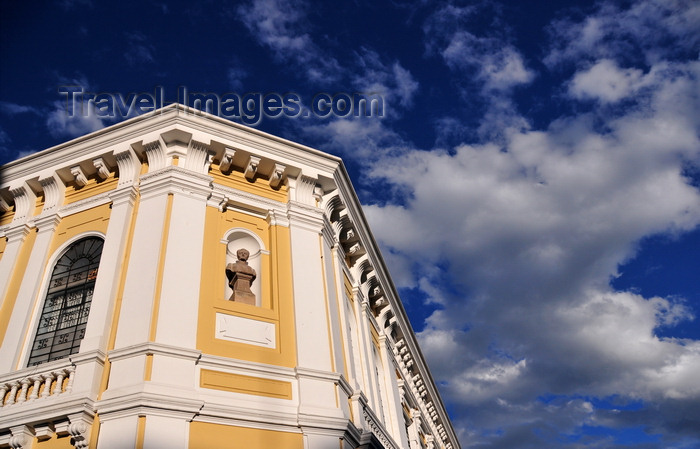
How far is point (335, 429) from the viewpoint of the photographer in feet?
31.0

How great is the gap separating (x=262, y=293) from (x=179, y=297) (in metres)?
1.79

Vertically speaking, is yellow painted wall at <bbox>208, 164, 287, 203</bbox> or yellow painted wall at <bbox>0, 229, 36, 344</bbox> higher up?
yellow painted wall at <bbox>208, 164, 287, 203</bbox>

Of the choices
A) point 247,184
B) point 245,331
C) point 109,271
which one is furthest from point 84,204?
point 245,331

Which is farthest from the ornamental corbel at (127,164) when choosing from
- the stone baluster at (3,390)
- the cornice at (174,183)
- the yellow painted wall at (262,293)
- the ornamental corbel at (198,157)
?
the stone baluster at (3,390)

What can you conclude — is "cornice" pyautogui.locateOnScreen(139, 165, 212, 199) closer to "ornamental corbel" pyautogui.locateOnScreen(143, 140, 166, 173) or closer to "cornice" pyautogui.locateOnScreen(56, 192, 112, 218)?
"ornamental corbel" pyautogui.locateOnScreen(143, 140, 166, 173)

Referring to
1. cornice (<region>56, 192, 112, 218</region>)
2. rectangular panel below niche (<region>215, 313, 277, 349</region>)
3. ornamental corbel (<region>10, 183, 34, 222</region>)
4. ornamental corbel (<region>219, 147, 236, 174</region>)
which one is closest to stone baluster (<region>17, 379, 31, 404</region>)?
rectangular panel below niche (<region>215, 313, 277, 349</region>)

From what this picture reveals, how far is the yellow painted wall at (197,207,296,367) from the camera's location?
9.80 metres

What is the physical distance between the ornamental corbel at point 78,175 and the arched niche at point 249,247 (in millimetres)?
3495

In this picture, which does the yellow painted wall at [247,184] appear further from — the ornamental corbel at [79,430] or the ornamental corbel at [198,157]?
the ornamental corbel at [79,430]

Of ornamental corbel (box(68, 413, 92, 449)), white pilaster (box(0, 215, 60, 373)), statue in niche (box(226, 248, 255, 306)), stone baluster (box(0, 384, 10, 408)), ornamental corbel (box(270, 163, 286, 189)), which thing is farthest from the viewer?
ornamental corbel (box(270, 163, 286, 189))

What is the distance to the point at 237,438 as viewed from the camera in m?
8.87

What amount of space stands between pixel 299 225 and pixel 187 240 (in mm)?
2492

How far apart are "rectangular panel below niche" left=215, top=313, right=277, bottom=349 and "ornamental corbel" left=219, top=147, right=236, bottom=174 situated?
349cm

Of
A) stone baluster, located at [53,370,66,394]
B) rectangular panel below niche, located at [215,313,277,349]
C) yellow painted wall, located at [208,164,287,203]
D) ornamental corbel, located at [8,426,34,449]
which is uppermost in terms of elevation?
yellow painted wall, located at [208,164,287,203]
